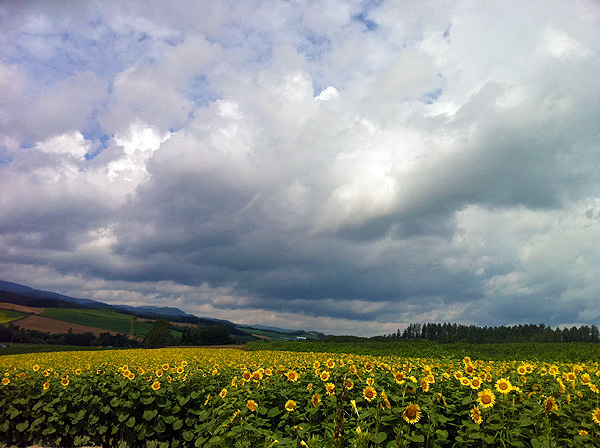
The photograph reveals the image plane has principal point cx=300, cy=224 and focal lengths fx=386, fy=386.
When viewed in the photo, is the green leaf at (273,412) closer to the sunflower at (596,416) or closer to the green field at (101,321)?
the sunflower at (596,416)

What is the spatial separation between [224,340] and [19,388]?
69.6m

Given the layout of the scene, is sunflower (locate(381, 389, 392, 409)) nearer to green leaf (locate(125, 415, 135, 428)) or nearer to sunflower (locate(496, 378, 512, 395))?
sunflower (locate(496, 378, 512, 395))

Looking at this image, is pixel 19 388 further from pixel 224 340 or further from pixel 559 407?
pixel 224 340

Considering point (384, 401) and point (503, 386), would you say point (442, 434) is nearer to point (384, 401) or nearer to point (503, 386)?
point (384, 401)

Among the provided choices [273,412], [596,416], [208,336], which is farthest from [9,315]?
[596,416]

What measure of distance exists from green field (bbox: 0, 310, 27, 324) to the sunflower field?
3345 inches

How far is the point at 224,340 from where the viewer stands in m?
75.2

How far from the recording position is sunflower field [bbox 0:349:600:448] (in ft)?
12.6

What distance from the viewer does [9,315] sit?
81562 mm

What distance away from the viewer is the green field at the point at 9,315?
76606 mm

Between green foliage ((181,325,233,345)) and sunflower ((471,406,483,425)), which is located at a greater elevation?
sunflower ((471,406,483,425))

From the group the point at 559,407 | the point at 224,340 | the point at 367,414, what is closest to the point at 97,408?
the point at 367,414

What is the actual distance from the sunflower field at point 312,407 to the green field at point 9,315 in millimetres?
84966

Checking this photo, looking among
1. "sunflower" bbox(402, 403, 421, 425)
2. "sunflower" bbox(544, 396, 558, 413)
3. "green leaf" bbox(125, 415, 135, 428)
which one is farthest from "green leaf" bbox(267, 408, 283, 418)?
"green leaf" bbox(125, 415, 135, 428)
